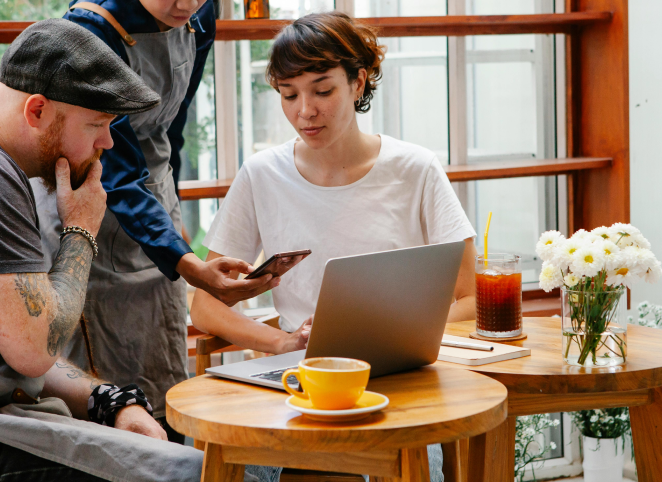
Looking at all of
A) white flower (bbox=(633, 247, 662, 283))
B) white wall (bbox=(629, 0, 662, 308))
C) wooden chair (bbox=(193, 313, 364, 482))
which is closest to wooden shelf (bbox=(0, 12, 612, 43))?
white wall (bbox=(629, 0, 662, 308))

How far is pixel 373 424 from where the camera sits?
947 mm

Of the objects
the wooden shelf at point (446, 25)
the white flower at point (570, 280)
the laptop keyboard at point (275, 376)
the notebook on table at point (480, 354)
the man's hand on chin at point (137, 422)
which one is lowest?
the man's hand on chin at point (137, 422)

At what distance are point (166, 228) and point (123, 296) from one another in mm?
264

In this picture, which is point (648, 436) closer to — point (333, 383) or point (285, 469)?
point (285, 469)

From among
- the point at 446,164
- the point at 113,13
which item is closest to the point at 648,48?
the point at 446,164

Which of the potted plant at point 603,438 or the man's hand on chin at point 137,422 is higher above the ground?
the man's hand on chin at point 137,422

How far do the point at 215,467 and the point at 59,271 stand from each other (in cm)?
46

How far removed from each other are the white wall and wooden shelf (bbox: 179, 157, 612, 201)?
0.14 m

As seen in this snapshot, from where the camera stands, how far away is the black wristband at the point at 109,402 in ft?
4.54

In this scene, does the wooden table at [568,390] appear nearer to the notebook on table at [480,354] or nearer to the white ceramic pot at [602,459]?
the notebook on table at [480,354]

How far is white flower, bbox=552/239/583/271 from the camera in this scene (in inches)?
52.3

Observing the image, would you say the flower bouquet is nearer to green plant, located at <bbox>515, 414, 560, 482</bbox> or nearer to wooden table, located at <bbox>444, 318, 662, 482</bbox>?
wooden table, located at <bbox>444, 318, 662, 482</bbox>

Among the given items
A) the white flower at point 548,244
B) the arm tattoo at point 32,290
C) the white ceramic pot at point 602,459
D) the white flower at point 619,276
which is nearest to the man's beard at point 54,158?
the arm tattoo at point 32,290

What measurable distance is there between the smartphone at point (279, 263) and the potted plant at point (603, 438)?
5.24ft
